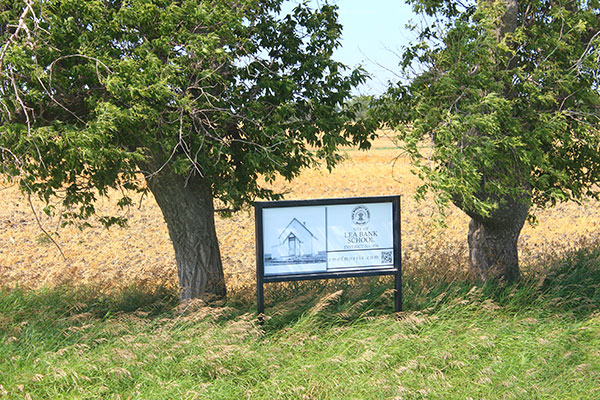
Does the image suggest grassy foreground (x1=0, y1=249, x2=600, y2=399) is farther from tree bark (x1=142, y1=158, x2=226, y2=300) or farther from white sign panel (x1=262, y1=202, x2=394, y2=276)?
tree bark (x1=142, y1=158, x2=226, y2=300)

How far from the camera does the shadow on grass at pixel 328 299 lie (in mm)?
6988

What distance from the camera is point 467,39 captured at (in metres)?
7.01

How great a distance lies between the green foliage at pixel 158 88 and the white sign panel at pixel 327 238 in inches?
30.2

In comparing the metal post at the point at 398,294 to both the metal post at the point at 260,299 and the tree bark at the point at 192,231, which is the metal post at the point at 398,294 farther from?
the tree bark at the point at 192,231

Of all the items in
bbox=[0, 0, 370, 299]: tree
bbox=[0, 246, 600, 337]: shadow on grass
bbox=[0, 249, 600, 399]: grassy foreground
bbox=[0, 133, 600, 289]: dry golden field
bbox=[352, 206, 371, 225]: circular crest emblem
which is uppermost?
bbox=[0, 0, 370, 299]: tree

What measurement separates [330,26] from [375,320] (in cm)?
378

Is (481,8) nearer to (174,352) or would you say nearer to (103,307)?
(174,352)

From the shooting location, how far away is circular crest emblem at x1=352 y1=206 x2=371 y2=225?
23.4 ft

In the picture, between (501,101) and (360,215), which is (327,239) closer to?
(360,215)

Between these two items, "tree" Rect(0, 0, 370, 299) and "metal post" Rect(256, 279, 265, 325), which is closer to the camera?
"tree" Rect(0, 0, 370, 299)

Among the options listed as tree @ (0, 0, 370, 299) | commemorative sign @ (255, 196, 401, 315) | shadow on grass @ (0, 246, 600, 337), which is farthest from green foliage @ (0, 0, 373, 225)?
shadow on grass @ (0, 246, 600, 337)

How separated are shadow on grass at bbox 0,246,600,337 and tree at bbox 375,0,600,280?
3.04 feet

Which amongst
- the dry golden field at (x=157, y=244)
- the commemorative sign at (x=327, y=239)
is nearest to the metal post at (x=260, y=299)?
the commemorative sign at (x=327, y=239)

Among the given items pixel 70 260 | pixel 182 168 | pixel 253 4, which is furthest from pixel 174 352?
pixel 70 260
